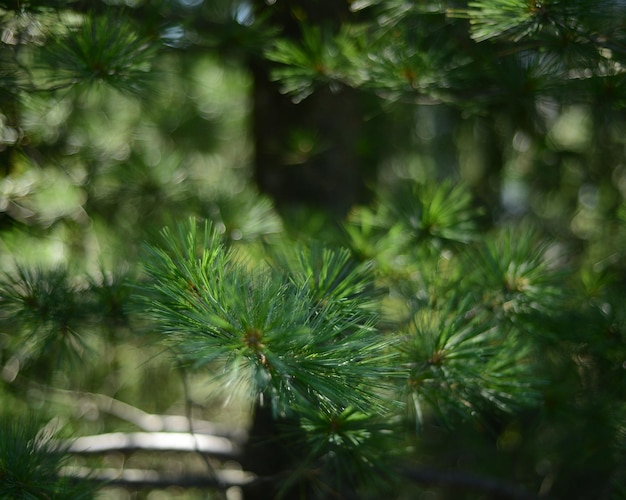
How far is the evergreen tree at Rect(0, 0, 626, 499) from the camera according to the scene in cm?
77

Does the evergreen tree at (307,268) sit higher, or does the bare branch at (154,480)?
the evergreen tree at (307,268)

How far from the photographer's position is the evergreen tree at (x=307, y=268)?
2.53 ft

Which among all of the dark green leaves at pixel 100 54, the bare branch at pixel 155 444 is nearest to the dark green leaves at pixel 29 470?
the bare branch at pixel 155 444

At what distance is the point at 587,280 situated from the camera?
1230 millimetres

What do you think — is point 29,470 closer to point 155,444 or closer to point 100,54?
point 155,444

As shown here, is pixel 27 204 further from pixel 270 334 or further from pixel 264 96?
pixel 270 334

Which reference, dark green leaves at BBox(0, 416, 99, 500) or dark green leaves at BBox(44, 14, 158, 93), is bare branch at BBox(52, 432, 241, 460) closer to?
dark green leaves at BBox(0, 416, 99, 500)

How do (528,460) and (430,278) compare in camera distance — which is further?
(528,460)

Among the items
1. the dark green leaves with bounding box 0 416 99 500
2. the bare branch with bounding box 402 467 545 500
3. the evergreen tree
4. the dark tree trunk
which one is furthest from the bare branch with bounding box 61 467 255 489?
the dark tree trunk

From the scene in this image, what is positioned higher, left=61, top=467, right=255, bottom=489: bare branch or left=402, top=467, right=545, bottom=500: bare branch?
left=61, top=467, right=255, bottom=489: bare branch

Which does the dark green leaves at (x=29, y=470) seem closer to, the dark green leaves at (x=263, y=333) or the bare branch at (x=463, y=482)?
the dark green leaves at (x=263, y=333)

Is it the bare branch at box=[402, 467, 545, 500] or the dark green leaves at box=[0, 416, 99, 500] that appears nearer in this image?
the dark green leaves at box=[0, 416, 99, 500]

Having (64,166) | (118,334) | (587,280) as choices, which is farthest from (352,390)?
(64,166)

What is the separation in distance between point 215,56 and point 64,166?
445 millimetres
